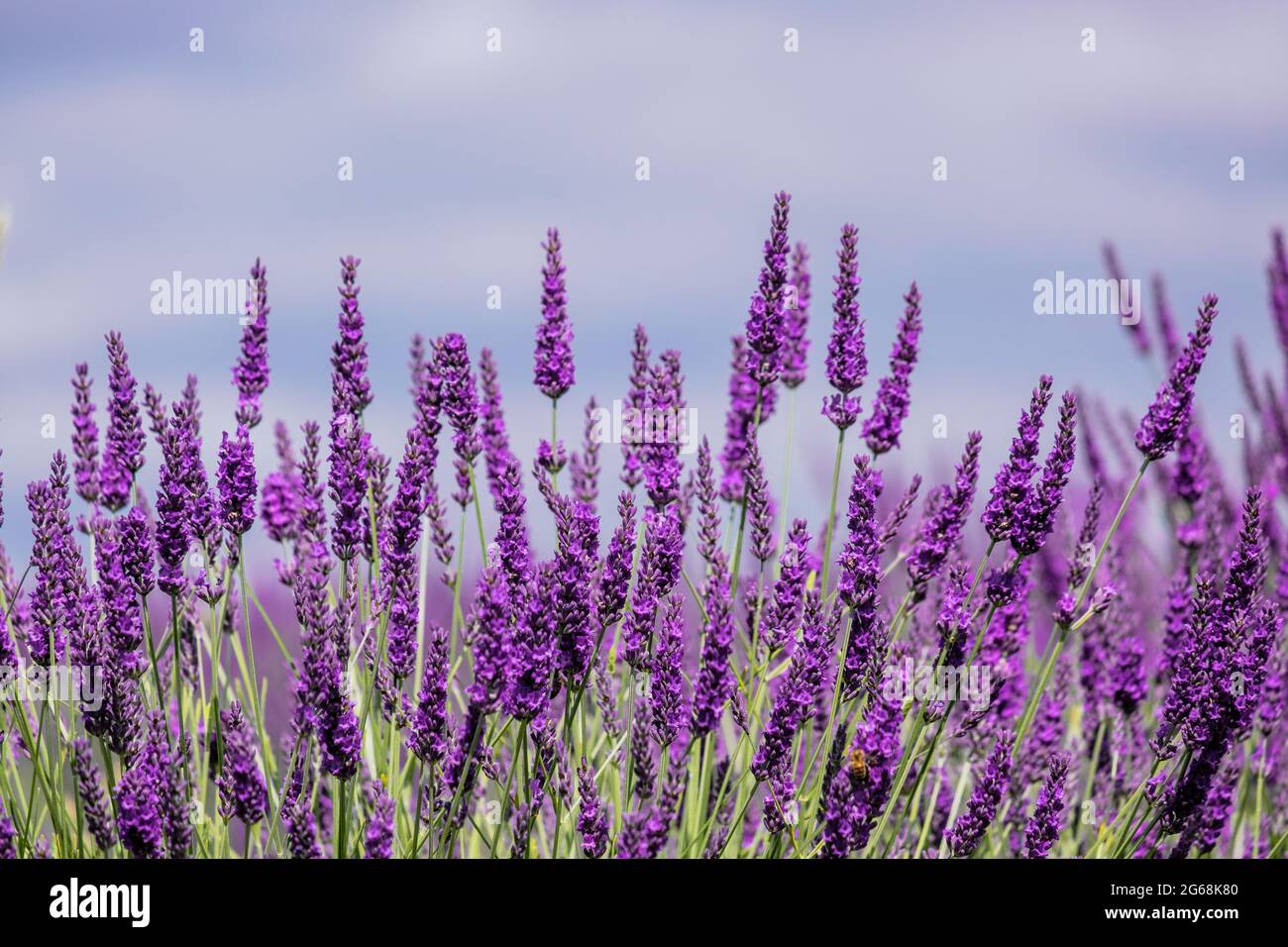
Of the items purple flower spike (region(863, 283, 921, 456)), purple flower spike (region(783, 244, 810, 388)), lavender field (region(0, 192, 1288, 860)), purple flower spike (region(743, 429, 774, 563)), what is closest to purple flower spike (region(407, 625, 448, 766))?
lavender field (region(0, 192, 1288, 860))

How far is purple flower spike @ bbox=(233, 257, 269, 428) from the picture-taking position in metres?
2.92

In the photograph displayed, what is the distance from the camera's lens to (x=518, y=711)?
7.43ft

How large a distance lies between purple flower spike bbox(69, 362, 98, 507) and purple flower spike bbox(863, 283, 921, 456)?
5.89 feet

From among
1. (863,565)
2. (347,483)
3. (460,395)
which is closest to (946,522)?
(863,565)

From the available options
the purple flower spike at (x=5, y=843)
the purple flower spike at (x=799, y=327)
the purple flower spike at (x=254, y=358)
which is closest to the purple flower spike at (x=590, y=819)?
the purple flower spike at (x=5, y=843)

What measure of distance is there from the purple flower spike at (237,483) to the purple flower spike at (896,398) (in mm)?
1358

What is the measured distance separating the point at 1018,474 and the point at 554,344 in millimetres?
1109

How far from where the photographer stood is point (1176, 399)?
8.47 ft

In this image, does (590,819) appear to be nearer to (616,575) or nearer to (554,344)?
(616,575)

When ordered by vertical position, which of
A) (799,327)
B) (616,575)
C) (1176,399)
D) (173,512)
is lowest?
(616,575)

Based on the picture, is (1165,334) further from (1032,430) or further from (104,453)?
(104,453)

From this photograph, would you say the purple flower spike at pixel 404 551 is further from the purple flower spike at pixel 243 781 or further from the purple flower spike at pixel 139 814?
the purple flower spike at pixel 139 814

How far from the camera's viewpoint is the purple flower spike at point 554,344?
9.78 ft
